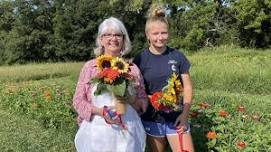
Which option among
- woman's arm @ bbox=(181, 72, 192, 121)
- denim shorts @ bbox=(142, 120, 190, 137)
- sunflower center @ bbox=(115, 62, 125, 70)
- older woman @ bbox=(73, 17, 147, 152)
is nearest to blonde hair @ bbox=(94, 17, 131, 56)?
older woman @ bbox=(73, 17, 147, 152)

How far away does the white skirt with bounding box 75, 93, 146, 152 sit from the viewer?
357cm

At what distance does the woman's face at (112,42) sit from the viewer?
3.64 meters

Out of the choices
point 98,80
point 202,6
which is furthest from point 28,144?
point 202,6

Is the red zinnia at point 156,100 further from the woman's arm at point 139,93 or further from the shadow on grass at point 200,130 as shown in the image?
the shadow on grass at point 200,130

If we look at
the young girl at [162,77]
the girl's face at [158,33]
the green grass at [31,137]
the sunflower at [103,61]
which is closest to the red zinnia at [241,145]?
the young girl at [162,77]

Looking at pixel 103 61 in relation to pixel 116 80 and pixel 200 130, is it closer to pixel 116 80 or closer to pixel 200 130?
pixel 116 80

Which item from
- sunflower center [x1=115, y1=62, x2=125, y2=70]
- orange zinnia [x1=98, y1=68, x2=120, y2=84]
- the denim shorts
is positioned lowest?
the denim shorts

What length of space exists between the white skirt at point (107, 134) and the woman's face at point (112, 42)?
33cm

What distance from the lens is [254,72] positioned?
14.5 meters

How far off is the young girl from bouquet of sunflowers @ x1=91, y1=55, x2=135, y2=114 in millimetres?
385

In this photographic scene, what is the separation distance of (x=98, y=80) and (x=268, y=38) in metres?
32.9

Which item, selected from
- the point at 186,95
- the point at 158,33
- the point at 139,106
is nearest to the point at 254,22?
the point at 186,95

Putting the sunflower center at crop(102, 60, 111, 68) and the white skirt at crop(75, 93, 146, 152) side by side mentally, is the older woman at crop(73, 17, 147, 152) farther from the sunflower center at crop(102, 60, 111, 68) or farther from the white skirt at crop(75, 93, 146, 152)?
the sunflower center at crop(102, 60, 111, 68)

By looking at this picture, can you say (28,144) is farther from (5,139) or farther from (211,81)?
(211,81)
